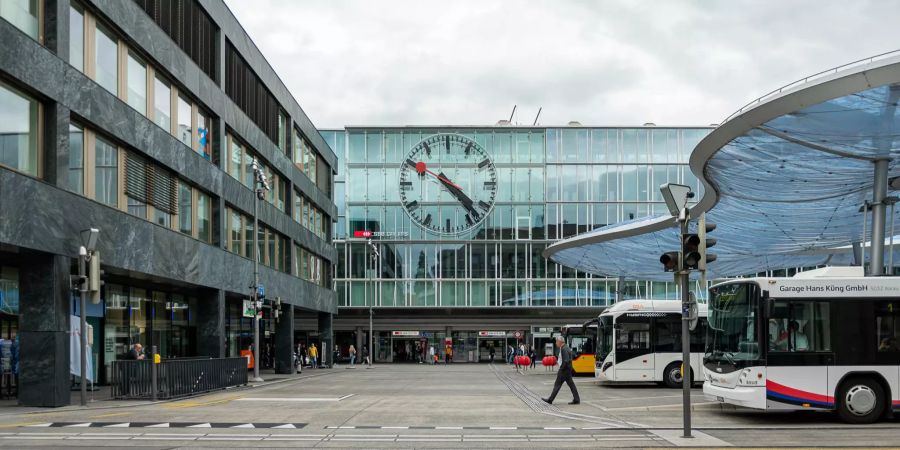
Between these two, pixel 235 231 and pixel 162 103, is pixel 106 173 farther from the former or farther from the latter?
pixel 235 231

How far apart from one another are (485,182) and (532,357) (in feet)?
48.7

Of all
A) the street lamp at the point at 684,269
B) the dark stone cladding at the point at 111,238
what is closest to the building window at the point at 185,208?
the dark stone cladding at the point at 111,238

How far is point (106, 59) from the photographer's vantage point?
26172 millimetres

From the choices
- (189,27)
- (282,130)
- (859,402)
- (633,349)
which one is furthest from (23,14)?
(282,130)

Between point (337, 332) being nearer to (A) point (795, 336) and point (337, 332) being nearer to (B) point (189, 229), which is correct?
(B) point (189, 229)

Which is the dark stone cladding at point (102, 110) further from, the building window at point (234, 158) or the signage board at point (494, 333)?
the signage board at point (494, 333)

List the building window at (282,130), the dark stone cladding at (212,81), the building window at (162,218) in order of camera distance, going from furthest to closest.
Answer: the building window at (282,130) → the building window at (162,218) → the dark stone cladding at (212,81)

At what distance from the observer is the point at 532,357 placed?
66.9 metres

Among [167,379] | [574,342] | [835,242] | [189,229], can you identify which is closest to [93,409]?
[167,379]

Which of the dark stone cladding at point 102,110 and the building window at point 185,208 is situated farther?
the building window at point 185,208

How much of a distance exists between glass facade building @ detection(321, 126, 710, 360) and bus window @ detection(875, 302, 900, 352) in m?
54.9

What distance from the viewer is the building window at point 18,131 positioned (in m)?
20.7

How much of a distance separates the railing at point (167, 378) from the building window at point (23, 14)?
350 inches

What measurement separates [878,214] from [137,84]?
23.2 metres
